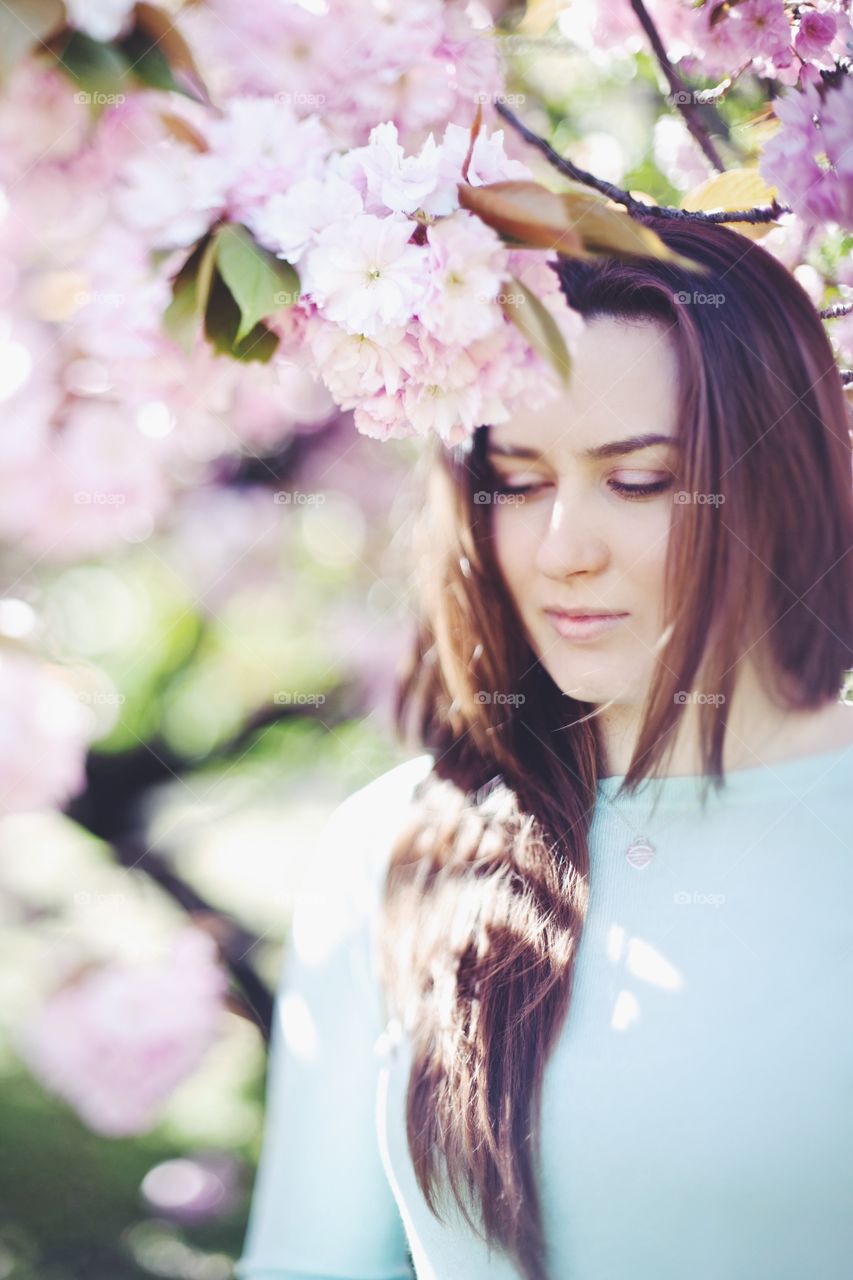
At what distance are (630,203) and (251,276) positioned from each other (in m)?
0.39

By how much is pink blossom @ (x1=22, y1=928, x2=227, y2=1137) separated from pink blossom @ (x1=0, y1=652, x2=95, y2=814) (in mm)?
327

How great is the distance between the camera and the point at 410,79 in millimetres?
821

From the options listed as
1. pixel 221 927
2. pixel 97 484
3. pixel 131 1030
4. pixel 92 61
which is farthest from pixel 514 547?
pixel 131 1030

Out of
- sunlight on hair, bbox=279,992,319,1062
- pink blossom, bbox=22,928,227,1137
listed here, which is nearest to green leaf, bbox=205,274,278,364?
sunlight on hair, bbox=279,992,319,1062

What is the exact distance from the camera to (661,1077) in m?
0.87

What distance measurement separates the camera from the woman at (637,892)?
848 mm

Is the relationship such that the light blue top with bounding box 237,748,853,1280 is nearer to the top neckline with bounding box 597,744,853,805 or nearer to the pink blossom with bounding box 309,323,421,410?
the top neckline with bounding box 597,744,853,805

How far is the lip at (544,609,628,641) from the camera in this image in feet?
3.06

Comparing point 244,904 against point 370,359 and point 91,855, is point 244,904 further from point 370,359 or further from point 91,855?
point 370,359

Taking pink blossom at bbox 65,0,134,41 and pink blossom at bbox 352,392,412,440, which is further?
pink blossom at bbox 352,392,412,440

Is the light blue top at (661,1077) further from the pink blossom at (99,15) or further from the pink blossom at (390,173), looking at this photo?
the pink blossom at (99,15)

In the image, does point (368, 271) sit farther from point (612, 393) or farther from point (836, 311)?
point (836, 311)

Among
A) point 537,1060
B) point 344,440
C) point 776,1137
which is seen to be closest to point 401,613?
point 344,440

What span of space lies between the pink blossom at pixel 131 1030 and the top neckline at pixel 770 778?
31.9 inches
